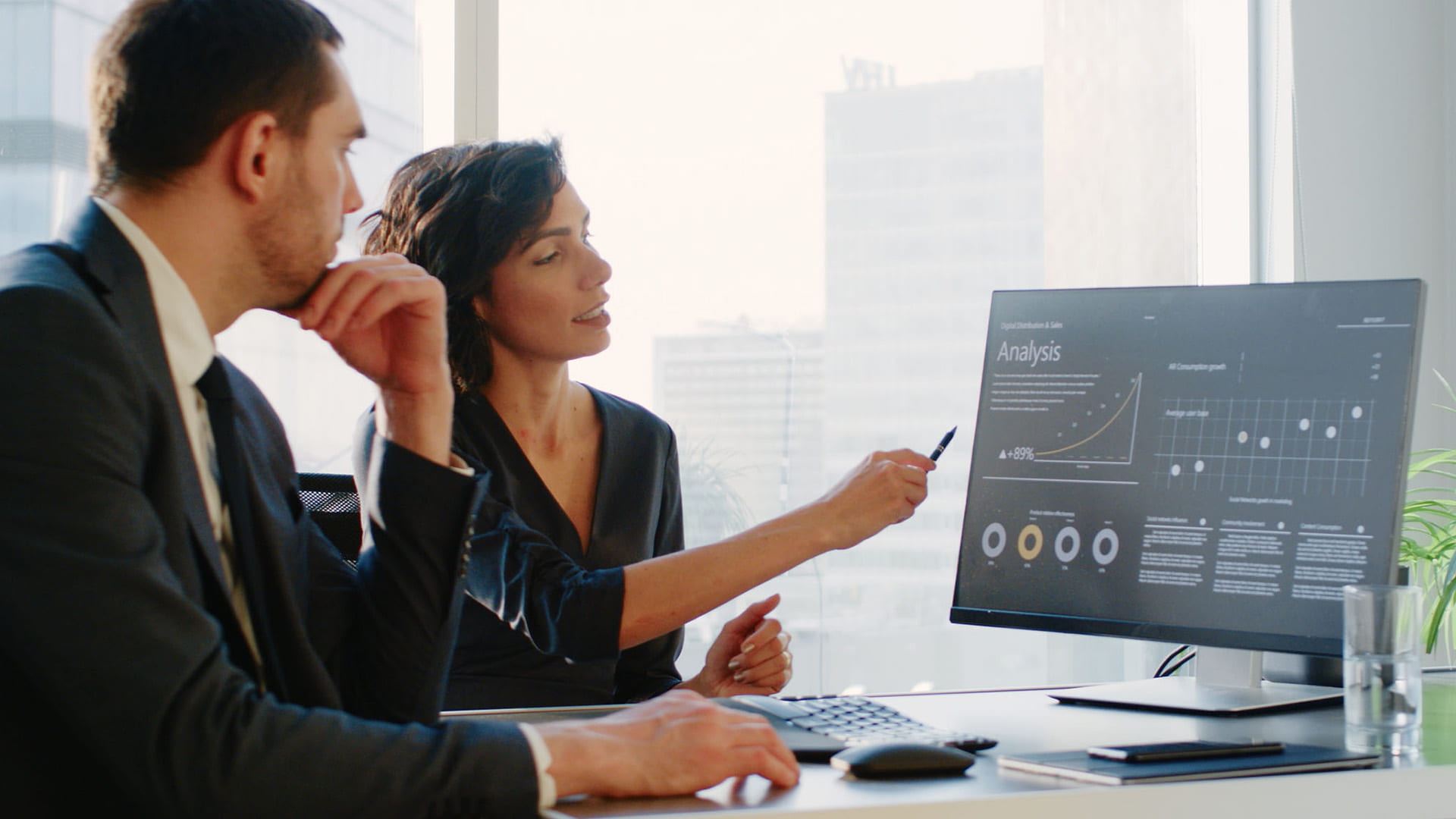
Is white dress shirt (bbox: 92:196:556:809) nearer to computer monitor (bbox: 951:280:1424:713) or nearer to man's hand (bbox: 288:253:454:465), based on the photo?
man's hand (bbox: 288:253:454:465)

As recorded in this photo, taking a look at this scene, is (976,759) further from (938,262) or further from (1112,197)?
(1112,197)

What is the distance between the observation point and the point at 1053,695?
1.53m

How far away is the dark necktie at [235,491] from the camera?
114cm

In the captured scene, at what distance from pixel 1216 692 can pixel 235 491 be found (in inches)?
42.6

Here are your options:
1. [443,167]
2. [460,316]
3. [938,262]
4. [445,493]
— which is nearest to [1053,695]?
[445,493]

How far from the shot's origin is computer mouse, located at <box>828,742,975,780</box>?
1.04 m

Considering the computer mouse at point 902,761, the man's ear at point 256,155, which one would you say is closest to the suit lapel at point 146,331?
the man's ear at point 256,155

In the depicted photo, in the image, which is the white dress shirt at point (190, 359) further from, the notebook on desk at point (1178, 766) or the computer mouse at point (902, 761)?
the notebook on desk at point (1178, 766)

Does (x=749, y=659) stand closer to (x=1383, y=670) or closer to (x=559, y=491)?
(x=559, y=491)

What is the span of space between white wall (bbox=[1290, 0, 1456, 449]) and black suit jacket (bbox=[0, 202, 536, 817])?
8.88ft

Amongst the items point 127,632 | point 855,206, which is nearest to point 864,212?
point 855,206

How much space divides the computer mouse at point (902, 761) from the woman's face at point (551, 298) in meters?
1.01

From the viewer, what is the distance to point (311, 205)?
4.09ft

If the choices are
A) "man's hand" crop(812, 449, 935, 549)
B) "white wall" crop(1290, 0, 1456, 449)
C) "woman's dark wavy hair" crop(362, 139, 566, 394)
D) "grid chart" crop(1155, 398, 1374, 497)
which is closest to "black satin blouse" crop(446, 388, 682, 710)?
"woman's dark wavy hair" crop(362, 139, 566, 394)
